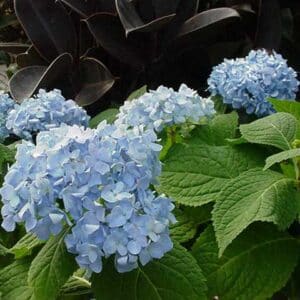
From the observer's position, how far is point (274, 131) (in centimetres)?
129

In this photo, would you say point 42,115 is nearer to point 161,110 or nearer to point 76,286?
point 161,110

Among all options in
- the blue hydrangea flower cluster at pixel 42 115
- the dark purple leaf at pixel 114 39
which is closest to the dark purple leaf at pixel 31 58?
the dark purple leaf at pixel 114 39

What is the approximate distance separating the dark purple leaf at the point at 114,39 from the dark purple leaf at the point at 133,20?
8cm

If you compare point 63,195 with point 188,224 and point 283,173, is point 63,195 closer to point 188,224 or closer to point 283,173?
point 188,224

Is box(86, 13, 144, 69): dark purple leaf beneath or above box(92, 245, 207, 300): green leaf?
beneath

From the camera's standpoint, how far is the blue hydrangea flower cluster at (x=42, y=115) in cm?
162

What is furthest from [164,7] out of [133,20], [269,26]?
[269,26]

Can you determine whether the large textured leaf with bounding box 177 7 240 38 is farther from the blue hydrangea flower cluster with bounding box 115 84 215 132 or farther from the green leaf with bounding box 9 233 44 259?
the green leaf with bounding box 9 233 44 259

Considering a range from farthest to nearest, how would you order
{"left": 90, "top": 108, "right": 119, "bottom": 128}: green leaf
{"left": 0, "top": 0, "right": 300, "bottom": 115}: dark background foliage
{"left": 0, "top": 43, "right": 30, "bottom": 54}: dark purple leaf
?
1. {"left": 0, "top": 43, "right": 30, "bottom": 54}: dark purple leaf
2. {"left": 0, "top": 0, "right": 300, "bottom": 115}: dark background foliage
3. {"left": 90, "top": 108, "right": 119, "bottom": 128}: green leaf

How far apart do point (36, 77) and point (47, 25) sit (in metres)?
0.22

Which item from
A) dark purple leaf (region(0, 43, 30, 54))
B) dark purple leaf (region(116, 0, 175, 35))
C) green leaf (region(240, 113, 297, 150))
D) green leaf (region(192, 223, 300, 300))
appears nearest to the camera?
green leaf (region(192, 223, 300, 300))

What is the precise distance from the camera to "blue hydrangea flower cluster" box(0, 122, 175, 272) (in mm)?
922

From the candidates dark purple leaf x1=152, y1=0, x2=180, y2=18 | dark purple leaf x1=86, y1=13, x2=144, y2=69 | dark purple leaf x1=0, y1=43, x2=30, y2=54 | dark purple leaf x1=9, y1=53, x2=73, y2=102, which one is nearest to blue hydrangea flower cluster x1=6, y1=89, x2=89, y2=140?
dark purple leaf x1=9, y1=53, x2=73, y2=102

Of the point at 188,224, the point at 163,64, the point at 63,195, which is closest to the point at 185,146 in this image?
the point at 188,224
